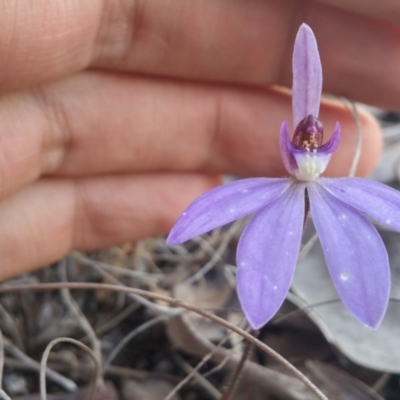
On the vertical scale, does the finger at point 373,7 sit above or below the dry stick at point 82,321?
above

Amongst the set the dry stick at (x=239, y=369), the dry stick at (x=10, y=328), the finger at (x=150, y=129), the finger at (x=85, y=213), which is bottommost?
the dry stick at (x=10, y=328)

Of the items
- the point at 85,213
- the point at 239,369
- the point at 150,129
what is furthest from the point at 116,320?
the point at 239,369

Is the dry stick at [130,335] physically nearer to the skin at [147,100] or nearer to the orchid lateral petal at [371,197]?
the skin at [147,100]

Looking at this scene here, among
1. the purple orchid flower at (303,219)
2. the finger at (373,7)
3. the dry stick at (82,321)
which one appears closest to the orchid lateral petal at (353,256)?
the purple orchid flower at (303,219)

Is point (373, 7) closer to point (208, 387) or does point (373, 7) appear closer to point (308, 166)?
point (308, 166)

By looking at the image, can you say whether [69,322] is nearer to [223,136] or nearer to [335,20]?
[223,136]
